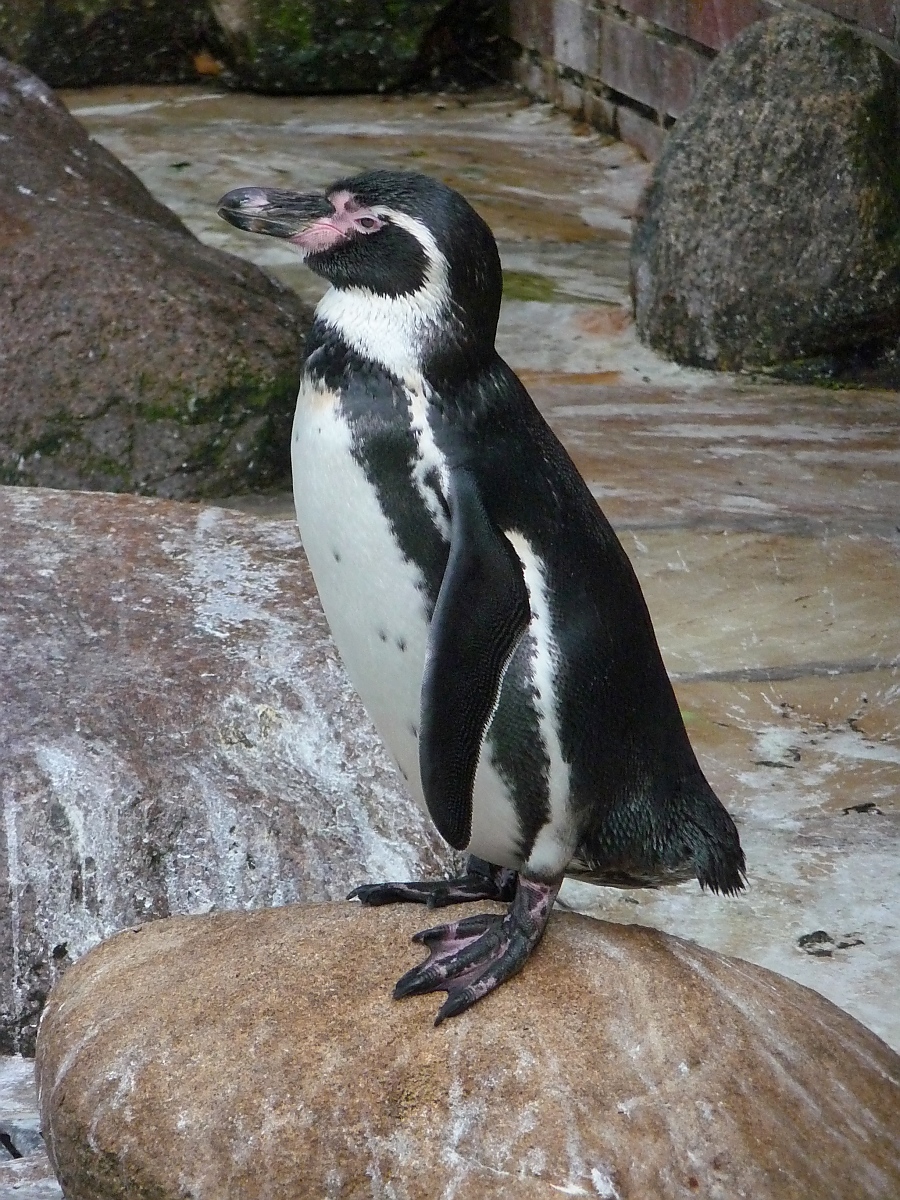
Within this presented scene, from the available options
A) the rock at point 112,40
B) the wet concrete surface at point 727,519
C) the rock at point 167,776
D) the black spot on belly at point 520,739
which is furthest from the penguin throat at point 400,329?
the rock at point 112,40

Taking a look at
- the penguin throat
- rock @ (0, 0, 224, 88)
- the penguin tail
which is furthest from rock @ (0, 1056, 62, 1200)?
rock @ (0, 0, 224, 88)

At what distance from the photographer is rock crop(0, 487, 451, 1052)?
117 inches

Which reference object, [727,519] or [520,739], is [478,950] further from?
[727,519]

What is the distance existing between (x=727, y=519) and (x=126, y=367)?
5.88 ft

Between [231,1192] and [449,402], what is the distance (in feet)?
3.29

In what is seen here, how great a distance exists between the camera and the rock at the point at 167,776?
117 inches

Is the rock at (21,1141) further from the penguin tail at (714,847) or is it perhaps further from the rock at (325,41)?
the rock at (325,41)

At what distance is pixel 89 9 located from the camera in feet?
33.6

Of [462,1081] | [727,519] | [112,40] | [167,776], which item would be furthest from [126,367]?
[112,40]

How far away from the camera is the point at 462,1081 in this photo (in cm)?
222

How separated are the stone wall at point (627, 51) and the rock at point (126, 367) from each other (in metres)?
2.84

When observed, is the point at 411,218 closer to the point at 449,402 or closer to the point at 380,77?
the point at 449,402

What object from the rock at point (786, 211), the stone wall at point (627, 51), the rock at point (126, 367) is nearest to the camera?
the rock at point (126, 367)

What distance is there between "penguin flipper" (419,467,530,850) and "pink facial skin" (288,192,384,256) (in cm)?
33
